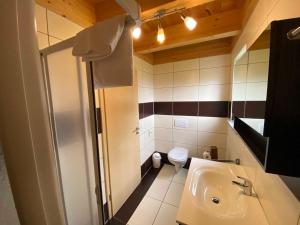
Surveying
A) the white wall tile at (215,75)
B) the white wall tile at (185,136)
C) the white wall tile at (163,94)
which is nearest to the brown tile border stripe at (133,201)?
the white wall tile at (185,136)

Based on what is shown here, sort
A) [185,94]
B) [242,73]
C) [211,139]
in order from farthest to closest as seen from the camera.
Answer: [185,94] → [211,139] → [242,73]

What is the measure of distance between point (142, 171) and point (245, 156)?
1.63m

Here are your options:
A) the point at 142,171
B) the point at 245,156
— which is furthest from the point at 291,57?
the point at 142,171

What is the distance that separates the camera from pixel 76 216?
0.78 metres

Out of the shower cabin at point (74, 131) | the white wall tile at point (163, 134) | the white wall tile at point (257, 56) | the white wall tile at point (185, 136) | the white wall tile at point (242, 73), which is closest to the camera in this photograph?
the shower cabin at point (74, 131)

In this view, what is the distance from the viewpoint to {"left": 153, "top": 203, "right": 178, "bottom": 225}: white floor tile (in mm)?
1496

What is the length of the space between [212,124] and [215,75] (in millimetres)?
784

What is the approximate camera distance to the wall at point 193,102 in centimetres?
208

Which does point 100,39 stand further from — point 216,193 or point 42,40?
point 216,193

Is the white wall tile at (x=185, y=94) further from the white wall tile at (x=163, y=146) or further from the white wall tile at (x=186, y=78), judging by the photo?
the white wall tile at (x=163, y=146)

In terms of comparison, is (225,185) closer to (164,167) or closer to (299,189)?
(299,189)

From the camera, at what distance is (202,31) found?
1.57m

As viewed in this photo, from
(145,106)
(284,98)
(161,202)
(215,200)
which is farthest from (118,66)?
(161,202)

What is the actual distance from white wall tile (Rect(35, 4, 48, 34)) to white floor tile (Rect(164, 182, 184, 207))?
2.21 m
